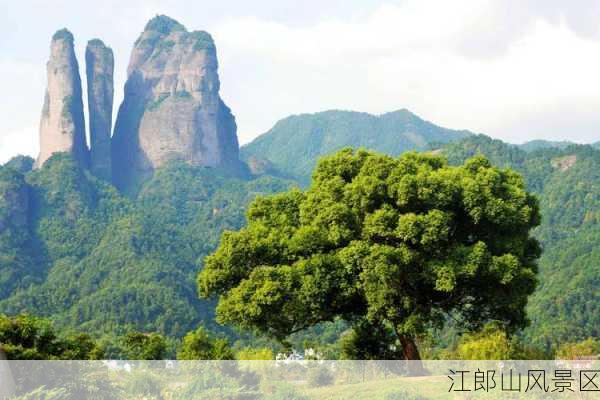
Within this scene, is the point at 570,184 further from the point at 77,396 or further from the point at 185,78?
the point at 77,396

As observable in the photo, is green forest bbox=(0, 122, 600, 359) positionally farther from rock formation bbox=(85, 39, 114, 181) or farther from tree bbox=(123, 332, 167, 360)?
rock formation bbox=(85, 39, 114, 181)

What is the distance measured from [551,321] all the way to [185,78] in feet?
316

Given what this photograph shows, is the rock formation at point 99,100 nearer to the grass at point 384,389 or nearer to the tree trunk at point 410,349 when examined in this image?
the tree trunk at point 410,349

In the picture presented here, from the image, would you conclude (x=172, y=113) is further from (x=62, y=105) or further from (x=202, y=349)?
(x=202, y=349)

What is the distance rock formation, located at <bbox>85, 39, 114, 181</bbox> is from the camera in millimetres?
145875

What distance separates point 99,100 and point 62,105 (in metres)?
9.98

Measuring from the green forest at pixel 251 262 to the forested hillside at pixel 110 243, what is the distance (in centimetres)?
25

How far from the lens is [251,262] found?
61.9 ft

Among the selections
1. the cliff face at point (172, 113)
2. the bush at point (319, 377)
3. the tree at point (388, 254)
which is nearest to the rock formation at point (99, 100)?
the cliff face at point (172, 113)

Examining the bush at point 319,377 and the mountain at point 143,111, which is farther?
the mountain at point 143,111

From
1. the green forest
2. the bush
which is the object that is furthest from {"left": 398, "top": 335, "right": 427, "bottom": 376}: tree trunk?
the bush

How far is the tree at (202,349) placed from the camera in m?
18.7

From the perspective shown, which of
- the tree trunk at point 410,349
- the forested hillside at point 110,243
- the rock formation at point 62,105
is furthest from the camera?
the rock formation at point 62,105

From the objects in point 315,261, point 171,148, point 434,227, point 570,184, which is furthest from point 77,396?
point 171,148
